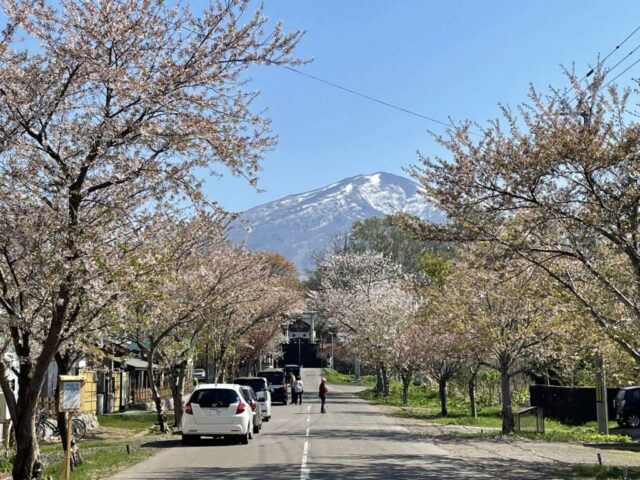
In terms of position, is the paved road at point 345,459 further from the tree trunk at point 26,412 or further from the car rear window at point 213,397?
the tree trunk at point 26,412

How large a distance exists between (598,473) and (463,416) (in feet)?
69.1

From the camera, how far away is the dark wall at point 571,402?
106ft

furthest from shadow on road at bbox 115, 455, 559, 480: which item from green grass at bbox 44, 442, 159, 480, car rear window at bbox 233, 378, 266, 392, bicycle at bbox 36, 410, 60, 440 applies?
car rear window at bbox 233, 378, 266, 392

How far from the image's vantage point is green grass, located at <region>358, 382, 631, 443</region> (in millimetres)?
23000

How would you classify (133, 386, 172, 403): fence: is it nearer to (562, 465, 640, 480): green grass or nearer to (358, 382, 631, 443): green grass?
(358, 382, 631, 443): green grass

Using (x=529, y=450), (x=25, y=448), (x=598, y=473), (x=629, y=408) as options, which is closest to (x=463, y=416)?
(x=629, y=408)

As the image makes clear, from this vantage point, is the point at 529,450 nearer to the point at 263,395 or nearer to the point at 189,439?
the point at 189,439

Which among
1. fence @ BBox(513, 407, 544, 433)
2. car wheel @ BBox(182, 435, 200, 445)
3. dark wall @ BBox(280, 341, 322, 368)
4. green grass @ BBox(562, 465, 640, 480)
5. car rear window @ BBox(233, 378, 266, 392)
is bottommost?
dark wall @ BBox(280, 341, 322, 368)

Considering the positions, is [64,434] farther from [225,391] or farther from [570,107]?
[570,107]

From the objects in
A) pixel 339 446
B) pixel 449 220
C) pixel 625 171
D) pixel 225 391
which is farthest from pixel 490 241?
pixel 225 391

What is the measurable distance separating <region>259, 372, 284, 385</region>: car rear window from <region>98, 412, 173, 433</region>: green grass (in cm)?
1198

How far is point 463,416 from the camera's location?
34250mm

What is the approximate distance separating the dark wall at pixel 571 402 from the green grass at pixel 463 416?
0.57 meters

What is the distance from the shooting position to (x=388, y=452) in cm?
1783
